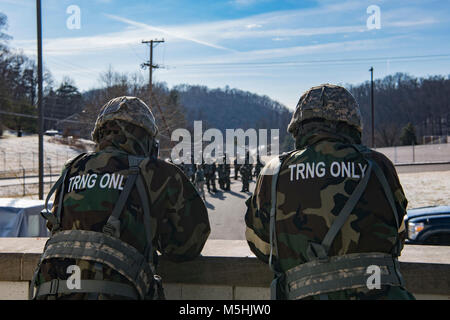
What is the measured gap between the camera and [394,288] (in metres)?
1.92

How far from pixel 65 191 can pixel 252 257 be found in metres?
1.12

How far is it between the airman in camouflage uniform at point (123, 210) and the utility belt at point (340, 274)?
71 cm

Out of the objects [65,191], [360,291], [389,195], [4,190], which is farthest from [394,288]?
[4,190]

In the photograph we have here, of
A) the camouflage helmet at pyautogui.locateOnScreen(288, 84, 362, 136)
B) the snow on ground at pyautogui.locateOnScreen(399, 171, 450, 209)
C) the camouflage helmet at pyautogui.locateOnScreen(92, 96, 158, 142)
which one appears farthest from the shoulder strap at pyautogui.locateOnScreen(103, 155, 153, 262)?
the snow on ground at pyautogui.locateOnScreen(399, 171, 450, 209)

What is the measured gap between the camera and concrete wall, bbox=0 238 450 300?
Answer: 7.91 feet

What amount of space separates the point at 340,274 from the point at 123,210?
3.45 feet

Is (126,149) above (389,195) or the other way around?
above

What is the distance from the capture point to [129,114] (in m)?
2.44

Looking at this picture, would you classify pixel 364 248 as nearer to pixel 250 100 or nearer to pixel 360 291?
pixel 360 291

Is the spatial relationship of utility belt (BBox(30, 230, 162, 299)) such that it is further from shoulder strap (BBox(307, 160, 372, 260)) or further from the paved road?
the paved road

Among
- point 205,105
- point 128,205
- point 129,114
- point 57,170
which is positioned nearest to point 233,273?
point 128,205

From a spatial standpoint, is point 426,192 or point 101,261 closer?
point 101,261

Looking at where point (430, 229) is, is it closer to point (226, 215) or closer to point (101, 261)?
point (101, 261)

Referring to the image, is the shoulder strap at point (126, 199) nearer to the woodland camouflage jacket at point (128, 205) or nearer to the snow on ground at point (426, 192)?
the woodland camouflage jacket at point (128, 205)
